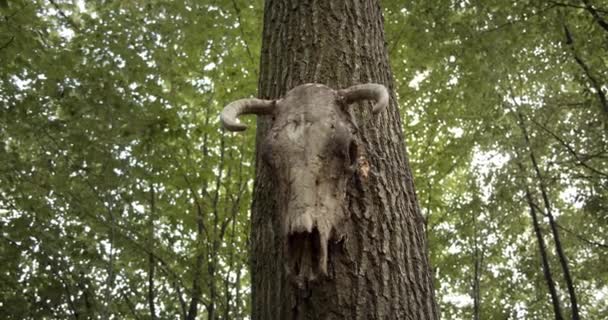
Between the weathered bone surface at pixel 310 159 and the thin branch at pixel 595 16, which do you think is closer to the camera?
the weathered bone surface at pixel 310 159

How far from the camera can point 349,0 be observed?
10.2 feet

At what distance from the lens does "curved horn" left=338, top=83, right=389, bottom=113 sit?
7.11 ft

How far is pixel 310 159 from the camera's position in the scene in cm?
191

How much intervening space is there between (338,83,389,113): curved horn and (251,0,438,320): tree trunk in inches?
9.1

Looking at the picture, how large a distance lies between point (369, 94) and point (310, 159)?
0.48m

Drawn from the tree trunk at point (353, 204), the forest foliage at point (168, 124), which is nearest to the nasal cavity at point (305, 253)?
the tree trunk at point (353, 204)

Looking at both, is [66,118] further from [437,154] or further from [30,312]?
[437,154]

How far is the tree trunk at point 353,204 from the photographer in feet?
6.50

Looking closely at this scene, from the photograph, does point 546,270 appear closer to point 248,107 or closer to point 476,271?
point 476,271

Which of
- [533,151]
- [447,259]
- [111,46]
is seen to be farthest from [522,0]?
[111,46]

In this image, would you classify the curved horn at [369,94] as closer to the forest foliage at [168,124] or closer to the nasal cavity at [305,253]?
the nasal cavity at [305,253]

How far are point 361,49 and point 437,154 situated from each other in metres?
4.36

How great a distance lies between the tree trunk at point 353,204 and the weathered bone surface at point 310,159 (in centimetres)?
12

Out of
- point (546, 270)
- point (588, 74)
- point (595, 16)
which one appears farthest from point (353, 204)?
point (546, 270)
